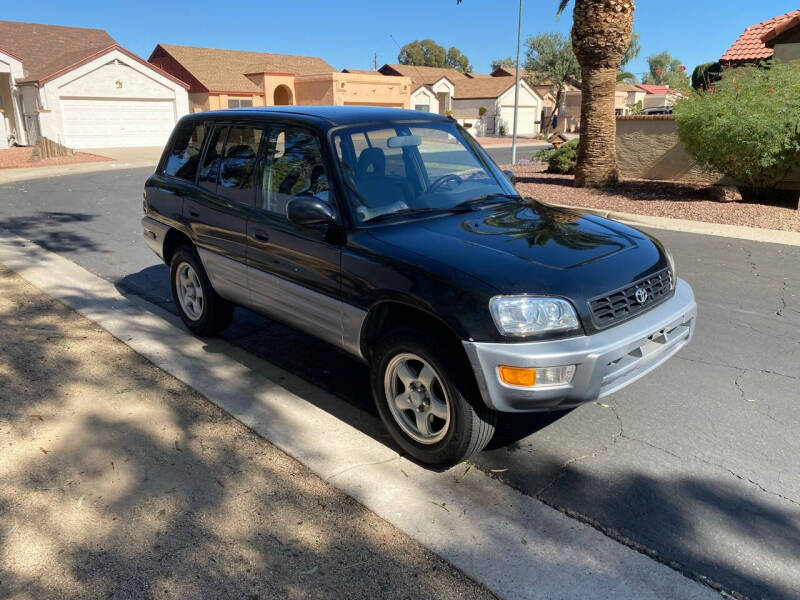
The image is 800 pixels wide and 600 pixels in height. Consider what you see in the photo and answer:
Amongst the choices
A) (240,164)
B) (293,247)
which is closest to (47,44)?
(240,164)

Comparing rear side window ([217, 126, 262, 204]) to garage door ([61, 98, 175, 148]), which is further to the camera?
garage door ([61, 98, 175, 148])

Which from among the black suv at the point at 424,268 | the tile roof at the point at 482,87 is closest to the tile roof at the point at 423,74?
the tile roof at the point at 482,87

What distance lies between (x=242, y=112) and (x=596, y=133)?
11.1 meters

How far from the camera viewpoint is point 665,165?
16375mm

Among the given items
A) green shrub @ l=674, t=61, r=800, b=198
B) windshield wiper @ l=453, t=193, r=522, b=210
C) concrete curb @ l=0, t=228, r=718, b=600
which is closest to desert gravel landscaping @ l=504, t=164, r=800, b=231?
green shrub @ l=674, t=61, r=800, b=198

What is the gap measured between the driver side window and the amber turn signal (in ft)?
5.34

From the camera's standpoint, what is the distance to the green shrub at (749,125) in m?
11.5

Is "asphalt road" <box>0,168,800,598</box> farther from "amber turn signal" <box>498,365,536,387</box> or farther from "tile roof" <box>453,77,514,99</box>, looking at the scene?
"tile roof" <box>453,77,514,99</box>

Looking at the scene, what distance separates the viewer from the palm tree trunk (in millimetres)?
13945

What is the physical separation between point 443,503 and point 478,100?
187 feet

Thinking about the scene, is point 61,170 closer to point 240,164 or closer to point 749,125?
point 240,164

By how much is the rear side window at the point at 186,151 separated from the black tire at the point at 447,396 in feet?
8.64

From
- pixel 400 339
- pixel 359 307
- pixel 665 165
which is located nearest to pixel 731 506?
pixel 400 339

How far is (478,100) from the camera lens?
56.8m
